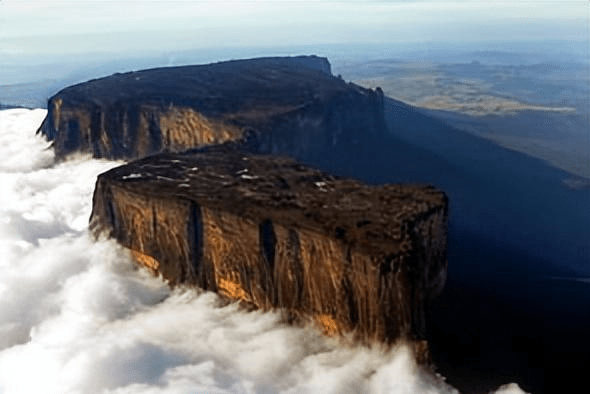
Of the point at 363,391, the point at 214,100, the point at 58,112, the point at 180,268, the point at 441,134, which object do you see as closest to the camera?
the point at 363,391

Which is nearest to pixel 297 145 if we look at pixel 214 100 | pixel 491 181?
pixel 214 100

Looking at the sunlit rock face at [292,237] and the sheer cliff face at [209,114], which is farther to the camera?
the sheer cliff face at [209,114]

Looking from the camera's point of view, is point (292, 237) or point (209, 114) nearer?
point (292, 237)

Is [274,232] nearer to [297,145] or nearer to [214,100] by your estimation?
[297,145]

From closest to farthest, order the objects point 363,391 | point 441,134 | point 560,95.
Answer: point 363,391
point 441,134
point 560,95

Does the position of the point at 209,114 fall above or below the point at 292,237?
above
